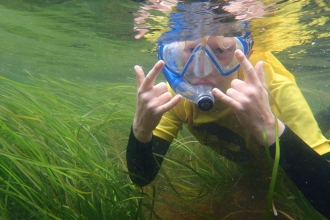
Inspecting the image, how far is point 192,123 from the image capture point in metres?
3.71

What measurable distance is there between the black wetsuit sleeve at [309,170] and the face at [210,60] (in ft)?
3.35

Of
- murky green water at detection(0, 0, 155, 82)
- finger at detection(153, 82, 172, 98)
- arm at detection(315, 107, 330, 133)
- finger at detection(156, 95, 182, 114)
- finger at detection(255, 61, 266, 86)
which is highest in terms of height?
finger at detection(255, 61, 266, 86)

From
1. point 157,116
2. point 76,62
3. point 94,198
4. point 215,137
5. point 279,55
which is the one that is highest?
point 157,116

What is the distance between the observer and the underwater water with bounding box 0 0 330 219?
3.01m

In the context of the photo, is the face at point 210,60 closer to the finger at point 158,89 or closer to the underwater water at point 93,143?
the finger at point 158,89

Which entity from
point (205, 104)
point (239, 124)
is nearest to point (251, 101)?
point (205, 104)

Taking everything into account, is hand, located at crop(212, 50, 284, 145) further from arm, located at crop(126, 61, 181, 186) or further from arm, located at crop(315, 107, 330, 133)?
arm, located at crop(315, 107, 330, 133)

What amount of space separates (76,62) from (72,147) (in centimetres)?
1756

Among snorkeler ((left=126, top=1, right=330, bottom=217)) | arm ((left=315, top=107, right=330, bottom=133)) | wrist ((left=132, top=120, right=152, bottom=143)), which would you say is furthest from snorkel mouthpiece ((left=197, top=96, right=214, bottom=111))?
arm ((left=315, top=107, right=330, bottom=133))

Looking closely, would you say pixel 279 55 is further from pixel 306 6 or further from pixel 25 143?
pixel 25 143

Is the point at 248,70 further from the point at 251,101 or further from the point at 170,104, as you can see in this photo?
the point at 170,104

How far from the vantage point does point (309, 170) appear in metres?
2.68

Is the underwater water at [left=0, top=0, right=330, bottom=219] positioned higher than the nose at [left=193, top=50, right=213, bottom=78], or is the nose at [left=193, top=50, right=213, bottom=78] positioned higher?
the nose at [left=193, top=50, right=213, bottom=78]

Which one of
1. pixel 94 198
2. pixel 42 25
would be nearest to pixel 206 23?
pixel 94 198
